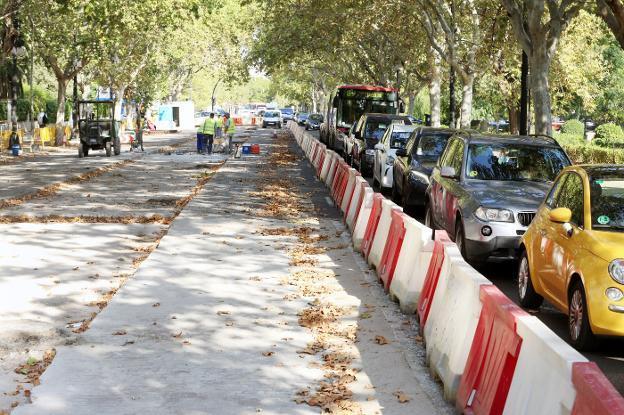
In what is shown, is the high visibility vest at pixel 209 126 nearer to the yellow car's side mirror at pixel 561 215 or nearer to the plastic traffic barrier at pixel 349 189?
the plastic traffic barrier at pixel 349 189

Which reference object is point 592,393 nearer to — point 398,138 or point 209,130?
point 398,138

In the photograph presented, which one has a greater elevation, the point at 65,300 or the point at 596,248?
the point at 596,248

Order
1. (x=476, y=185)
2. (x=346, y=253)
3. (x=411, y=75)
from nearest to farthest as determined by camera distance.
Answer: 1. (x=476, y=185)
2. (x=346, y=253)
3. (x=411, y=75)

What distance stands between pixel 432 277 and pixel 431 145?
10873 millimetres

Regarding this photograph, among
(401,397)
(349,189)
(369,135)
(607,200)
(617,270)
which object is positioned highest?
(607,200)

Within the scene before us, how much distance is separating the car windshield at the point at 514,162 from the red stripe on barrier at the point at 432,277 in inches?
171

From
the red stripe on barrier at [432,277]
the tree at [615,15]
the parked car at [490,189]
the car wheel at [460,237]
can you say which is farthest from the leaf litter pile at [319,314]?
the tree at [615,15]

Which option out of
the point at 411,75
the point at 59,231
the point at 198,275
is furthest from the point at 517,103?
the point at 198,275

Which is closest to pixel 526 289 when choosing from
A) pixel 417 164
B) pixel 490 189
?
pixel 490 189

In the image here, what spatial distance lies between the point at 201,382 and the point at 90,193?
16555 mm

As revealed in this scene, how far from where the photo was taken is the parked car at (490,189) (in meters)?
11.5

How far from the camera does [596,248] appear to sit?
26.4 feet

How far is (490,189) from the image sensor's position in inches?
484

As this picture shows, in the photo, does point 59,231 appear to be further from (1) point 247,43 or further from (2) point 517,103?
(1) point 247,43
